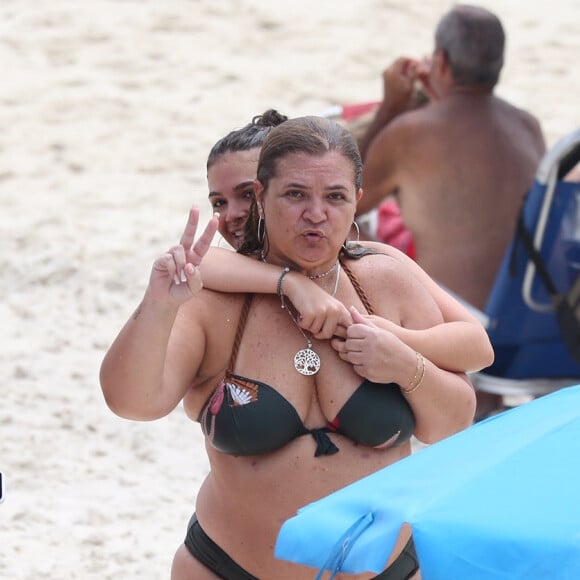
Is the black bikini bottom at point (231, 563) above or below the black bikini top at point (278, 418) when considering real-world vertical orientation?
below

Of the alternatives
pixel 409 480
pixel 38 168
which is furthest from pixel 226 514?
pixel 38 168

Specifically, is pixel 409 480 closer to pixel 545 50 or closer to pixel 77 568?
pixel 77 568

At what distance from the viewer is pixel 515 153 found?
512 centimetres

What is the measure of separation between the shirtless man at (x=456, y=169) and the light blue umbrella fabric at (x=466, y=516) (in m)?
3.04

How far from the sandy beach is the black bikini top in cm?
174

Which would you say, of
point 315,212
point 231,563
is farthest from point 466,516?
point 231,563

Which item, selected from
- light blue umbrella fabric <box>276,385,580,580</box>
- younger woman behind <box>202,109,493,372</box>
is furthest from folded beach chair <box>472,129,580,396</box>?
light blue umbrella fabric <box>276,385,580,580</box>

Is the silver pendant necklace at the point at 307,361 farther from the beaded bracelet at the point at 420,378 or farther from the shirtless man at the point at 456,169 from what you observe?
the shirtless man at the point at 456,169

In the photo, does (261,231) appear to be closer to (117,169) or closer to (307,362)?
(307,362)

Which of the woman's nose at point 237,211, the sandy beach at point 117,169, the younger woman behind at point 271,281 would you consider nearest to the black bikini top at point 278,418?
the younger woman behind at point 271,281

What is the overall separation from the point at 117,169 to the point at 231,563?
5.22 metres

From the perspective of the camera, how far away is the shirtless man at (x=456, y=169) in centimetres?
505

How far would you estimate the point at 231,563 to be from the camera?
259 centimetres

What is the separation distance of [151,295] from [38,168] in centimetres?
540
